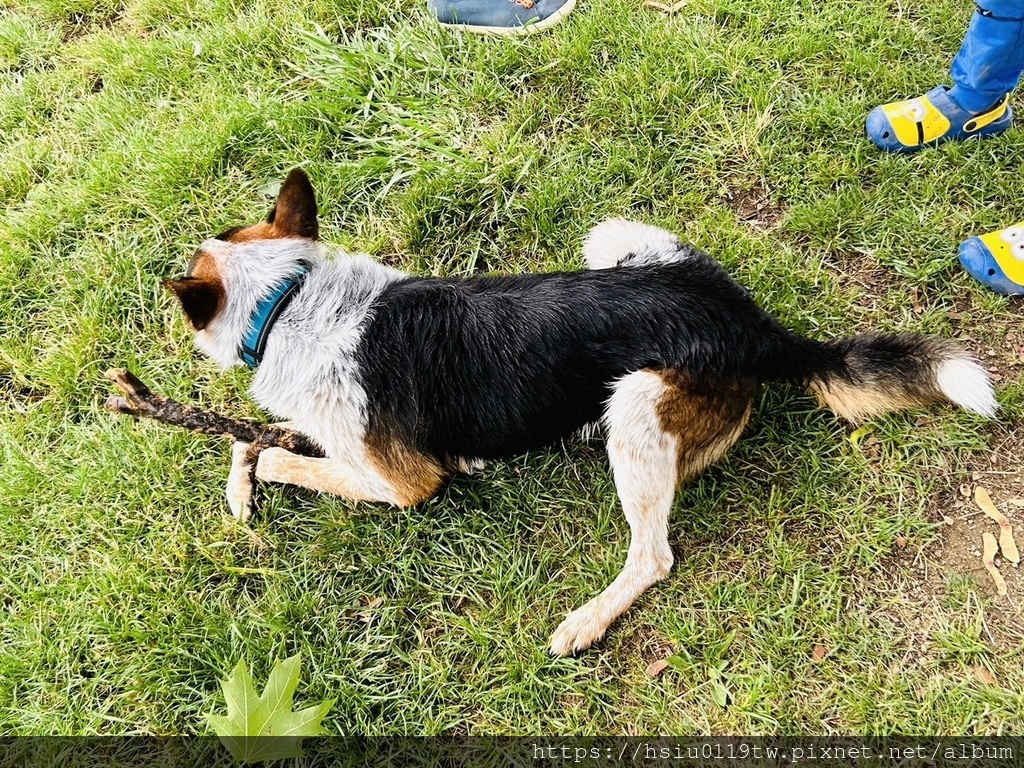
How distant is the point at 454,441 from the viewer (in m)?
2.88

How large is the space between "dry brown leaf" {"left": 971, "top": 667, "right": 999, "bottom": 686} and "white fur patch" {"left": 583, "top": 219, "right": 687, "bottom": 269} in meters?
2.01

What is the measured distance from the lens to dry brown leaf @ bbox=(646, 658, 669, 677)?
2740 millimetres

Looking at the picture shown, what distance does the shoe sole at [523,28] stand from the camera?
415cm

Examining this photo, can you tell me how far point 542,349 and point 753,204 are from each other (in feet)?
5.74

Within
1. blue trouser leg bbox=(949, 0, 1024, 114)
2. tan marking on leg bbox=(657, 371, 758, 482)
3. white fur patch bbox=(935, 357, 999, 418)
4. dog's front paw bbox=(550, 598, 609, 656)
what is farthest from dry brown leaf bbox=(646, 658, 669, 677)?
blue trouser leg bbox=(949, 0, 1024, 114)

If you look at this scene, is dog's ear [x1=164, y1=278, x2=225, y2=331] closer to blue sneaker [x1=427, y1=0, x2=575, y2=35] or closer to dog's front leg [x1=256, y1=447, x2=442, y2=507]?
dog's front leg [x1=256, y1=447, x2=442, y2=507]

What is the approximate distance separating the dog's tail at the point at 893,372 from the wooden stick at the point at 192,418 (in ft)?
7.23

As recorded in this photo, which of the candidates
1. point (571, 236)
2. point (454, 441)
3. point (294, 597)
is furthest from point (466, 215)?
point (294, 597)

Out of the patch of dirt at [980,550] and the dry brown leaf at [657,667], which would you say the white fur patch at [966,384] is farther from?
the dry brown leaf at [657,667]

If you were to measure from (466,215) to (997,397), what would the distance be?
8.80 ft

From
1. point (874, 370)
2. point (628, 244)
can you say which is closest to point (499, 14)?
point (628, 244)

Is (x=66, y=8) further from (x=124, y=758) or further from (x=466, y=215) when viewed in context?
(x=124, y=758)

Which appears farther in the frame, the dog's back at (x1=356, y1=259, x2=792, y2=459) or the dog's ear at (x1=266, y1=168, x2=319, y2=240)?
the dog's ear at (x1=266, y1=168, x2=319, y2=240)

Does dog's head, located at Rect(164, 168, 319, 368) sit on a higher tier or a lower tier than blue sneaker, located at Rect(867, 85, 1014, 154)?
higher
